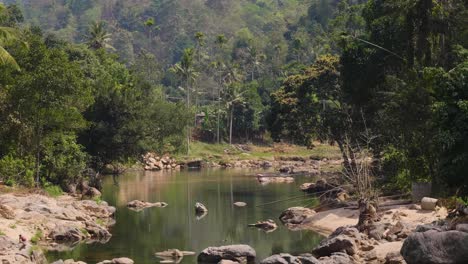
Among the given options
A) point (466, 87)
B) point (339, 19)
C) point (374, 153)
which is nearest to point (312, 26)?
point (339, 19)

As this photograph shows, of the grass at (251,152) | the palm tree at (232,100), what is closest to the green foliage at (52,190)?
the grass at (251,152)

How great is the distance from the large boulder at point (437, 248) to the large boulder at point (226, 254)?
6903mm

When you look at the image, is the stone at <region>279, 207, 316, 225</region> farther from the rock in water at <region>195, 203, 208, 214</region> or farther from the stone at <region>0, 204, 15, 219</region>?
the stone at <region>0, 204, 15, 219</region>

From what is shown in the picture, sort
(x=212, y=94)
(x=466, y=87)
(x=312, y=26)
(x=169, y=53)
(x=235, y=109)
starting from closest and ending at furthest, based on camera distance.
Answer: (x=466, y=87), (x=235, y=109), (x=212, y=94), (x=312, y=26), (x=169, y=53)

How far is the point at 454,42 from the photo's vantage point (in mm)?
39156

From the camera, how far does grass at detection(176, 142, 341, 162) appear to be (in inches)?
3829

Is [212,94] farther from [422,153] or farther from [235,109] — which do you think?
[422,153]

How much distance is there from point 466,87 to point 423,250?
6.88 m

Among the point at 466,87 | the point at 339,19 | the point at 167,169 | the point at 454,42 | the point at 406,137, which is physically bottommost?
the point at 167,169

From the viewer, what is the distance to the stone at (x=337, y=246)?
87.3 feet

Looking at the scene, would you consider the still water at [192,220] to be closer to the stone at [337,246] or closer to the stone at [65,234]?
the stone at [65,234]

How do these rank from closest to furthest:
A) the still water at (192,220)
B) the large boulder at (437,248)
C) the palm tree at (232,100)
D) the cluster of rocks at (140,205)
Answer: the large boulder at (437,248)
the still water at (192,220)
the cluster of rocks at (140,205)
the palm tree at (232,100)

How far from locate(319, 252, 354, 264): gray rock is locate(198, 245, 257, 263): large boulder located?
3.50 metres

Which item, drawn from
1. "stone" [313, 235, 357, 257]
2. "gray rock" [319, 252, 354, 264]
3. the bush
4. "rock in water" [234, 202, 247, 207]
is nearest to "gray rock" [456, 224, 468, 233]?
"gray rock" [319, 252, 354, 264]
